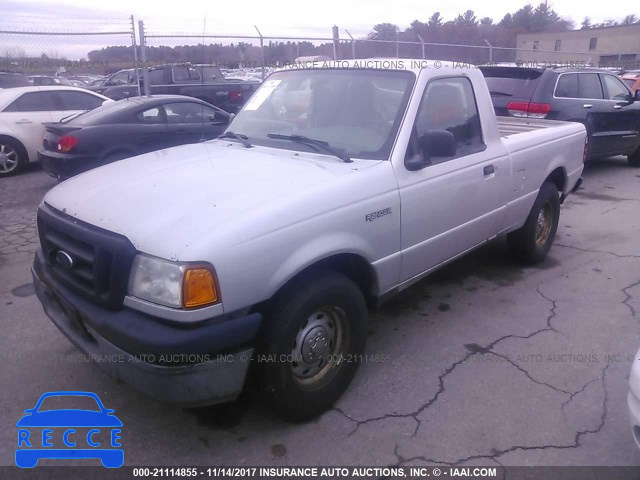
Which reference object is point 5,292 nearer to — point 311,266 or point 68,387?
point 68,387

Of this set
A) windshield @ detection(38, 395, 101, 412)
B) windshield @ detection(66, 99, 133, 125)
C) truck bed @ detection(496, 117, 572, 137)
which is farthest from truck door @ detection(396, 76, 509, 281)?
windshield @ detection(66, 99, 133, 125)

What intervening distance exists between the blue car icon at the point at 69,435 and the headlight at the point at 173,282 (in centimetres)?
96

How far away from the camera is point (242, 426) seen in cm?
301

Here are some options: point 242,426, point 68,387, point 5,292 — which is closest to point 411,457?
point 242,426

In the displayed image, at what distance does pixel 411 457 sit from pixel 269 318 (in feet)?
3.38

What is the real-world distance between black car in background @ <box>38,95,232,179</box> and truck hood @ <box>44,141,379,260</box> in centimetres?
453

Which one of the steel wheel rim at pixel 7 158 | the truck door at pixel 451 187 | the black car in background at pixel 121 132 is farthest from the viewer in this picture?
the steel wheel rim at pixel 7 158

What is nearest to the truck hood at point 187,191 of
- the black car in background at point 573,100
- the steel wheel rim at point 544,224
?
the steel wheel rim at point 544,224

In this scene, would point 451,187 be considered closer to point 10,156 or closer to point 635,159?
point 10,156

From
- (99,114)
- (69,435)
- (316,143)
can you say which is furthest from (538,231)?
(99,114)

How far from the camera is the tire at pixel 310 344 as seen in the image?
2.68 meters

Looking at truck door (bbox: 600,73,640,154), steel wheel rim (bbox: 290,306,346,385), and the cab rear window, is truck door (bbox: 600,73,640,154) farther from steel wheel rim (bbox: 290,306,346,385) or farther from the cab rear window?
steel wheel rim (bbox: 290,306,346,385)

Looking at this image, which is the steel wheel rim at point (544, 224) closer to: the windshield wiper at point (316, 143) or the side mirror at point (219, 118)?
the windshield wiper at point (316, 143)

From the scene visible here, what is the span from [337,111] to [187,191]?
1324 mm
